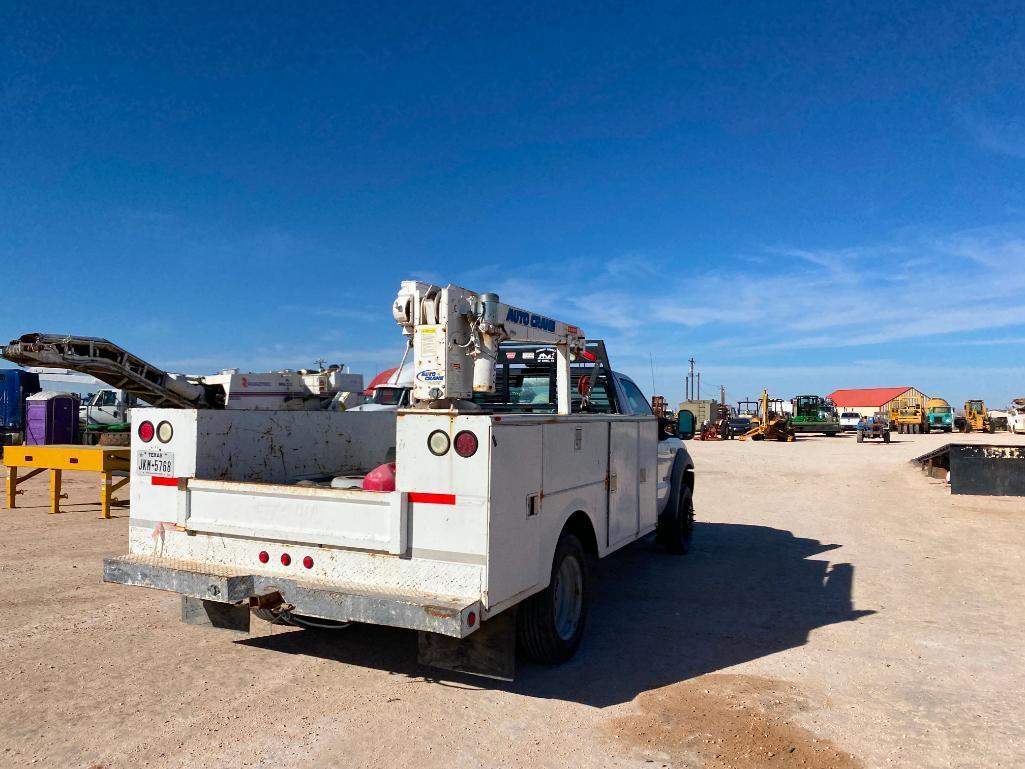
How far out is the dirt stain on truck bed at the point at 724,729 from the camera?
355cm

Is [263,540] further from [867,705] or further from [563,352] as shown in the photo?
[867,705]

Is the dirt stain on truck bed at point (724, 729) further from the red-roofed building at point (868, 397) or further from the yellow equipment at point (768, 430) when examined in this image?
the red-roofed building at point (868, 397)

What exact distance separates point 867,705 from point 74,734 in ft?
14.0

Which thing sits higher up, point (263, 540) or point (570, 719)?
point (263, 540)

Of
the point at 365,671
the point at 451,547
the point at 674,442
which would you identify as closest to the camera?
the point at 451,547

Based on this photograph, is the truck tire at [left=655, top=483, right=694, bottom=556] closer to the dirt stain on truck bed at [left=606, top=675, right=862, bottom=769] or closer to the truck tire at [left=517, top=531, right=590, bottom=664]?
the truck tire at [left=517, top=531, right=590, bottom=664]

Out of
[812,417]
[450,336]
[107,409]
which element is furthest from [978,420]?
[450,336]

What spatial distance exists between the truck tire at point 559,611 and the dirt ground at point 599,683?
0.15 m

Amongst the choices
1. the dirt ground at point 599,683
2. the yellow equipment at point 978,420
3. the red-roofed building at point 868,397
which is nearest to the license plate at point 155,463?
the dirt ground at point 599,683

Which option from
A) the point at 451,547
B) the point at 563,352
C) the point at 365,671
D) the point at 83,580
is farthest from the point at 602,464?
the point at 83,580

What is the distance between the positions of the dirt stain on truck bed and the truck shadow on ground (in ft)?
0.80

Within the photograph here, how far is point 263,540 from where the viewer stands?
4.39 meters

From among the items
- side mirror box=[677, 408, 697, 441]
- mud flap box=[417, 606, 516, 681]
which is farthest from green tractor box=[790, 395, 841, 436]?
mud flap box=[417, 606, 516, 681]

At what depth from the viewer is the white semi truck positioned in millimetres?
3805
